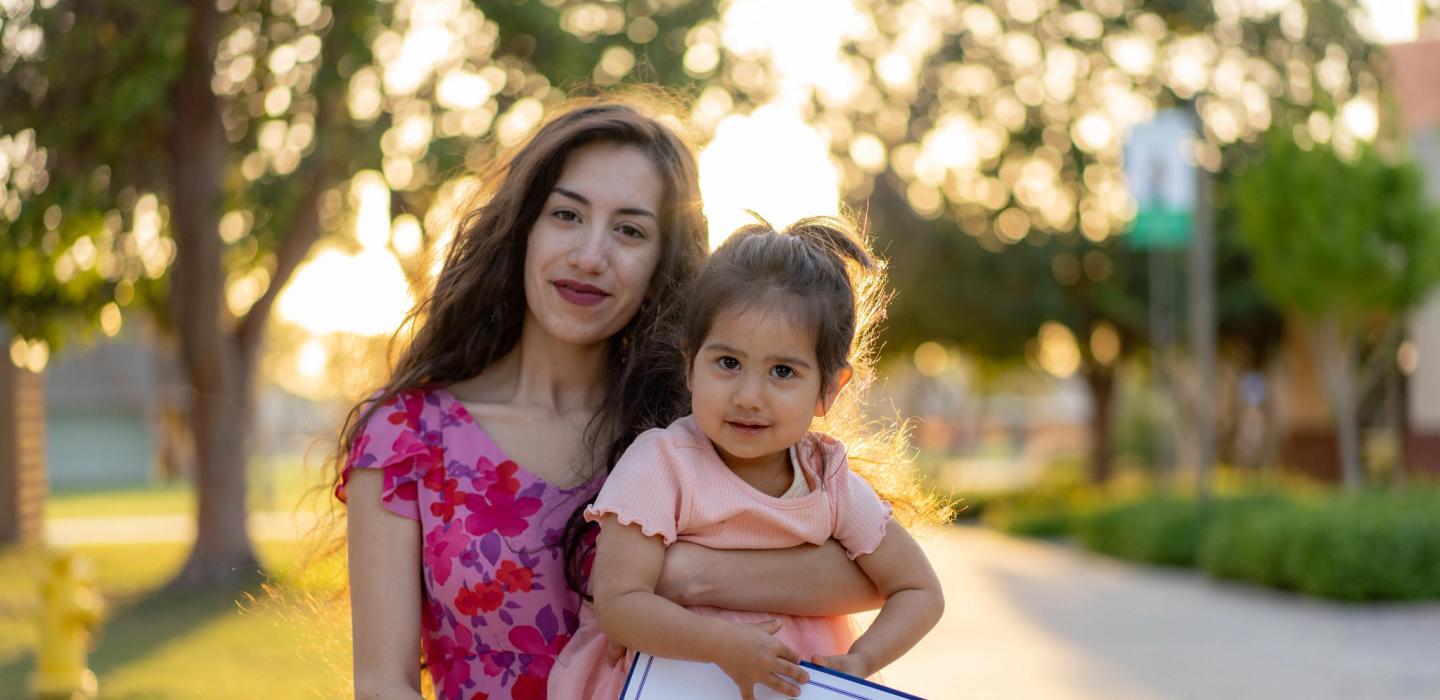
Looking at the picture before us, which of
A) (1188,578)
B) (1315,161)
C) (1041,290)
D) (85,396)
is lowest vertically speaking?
(85,396)

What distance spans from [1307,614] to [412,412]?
11192 mm

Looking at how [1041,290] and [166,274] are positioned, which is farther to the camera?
[1041,290]

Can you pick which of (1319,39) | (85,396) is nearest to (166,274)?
(1319,39)

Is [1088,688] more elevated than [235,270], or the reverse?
[235,270]

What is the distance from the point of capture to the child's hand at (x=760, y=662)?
2326 millimetres

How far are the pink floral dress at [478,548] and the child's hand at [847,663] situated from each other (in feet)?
1.76

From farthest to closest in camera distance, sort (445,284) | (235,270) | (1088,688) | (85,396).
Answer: (85,396)
(235,270)
(1088,688)
(445,284)

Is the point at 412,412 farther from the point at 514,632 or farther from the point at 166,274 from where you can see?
the point at 166,274

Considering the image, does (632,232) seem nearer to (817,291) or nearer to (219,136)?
(817,291)

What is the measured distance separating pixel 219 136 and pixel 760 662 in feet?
45.3

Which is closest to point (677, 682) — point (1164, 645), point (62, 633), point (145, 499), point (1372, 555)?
point (62, 633)

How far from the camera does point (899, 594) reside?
8.53 ft

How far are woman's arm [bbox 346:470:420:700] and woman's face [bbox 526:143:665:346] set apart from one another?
1.41 feet

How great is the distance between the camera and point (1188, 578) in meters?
16.1
